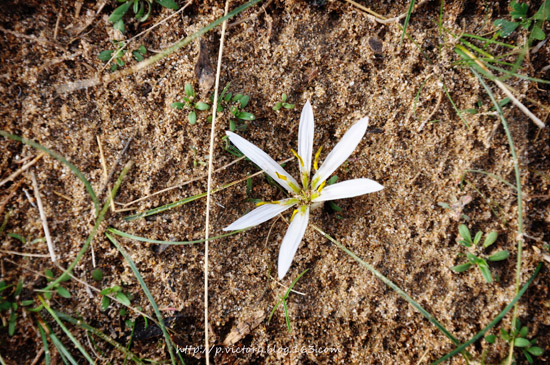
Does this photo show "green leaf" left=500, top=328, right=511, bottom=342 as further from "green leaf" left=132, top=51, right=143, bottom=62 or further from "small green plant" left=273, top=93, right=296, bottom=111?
"green leaf" left=132, top=51, right=143, bottom=62

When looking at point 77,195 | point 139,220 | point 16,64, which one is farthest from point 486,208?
point 16,64

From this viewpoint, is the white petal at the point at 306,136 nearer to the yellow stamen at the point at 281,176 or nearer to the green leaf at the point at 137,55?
the yellow stamen at the point at 281,176

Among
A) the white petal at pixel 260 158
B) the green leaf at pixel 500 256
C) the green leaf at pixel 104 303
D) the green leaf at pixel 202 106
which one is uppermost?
the green leaf at pixel 202 106

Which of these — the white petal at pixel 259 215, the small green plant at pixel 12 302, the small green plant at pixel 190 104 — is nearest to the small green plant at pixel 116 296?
the small green plant at pixel 12 302

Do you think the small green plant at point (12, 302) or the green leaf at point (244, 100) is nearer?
the small green plant at point (12, 302)

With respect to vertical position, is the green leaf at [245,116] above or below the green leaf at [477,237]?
above

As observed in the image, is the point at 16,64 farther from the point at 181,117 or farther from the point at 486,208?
the point at 486,208

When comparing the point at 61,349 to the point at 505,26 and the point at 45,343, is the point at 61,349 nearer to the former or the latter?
the point at 45,343
